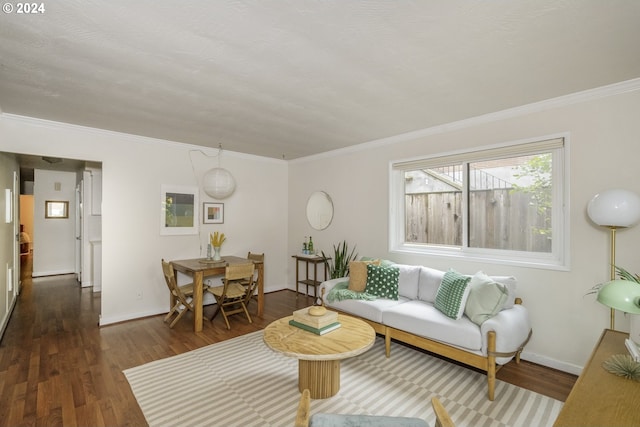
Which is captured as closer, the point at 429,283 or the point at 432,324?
the point at 432,324

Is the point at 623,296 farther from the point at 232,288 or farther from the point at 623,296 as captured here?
the point at 232,288

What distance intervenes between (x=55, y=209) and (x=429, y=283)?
26.7 ft

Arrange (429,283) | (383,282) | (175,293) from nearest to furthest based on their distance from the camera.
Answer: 1. (429,283)
2. (383,282)
3. (175,293)

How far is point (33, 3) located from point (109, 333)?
3.42 meters

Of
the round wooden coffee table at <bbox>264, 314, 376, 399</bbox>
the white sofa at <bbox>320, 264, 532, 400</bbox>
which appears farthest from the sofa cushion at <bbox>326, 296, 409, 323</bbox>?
the round wooden coffee table at <bbox>264, 314, 376, 399</bbox>

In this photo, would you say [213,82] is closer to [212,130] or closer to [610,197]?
[212,130]

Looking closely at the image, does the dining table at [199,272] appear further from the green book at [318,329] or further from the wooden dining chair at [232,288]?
the green book at [318,329]

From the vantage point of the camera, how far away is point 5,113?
3262 mm

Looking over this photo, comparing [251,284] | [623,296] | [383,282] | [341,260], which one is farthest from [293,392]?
[341,260]

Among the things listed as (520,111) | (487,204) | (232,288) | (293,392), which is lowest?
(293,392)

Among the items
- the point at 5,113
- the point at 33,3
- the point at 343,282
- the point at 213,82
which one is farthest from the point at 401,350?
the point at 5,113

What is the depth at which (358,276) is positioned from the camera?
3.69m

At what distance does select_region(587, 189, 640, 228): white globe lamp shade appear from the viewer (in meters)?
2.27

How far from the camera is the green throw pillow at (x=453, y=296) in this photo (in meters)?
2.77
